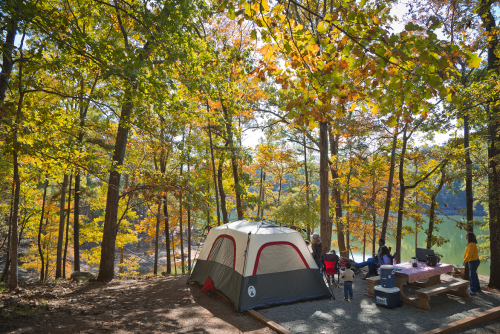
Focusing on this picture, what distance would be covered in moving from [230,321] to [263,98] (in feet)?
33.0

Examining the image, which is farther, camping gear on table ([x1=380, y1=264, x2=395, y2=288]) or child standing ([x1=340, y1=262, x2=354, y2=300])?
child standing ([x1=340, y1=262, x2=354, y2=300])

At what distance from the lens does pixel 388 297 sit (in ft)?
19.5

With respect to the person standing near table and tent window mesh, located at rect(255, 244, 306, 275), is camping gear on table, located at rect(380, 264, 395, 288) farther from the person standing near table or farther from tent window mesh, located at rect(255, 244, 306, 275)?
the person standing near table

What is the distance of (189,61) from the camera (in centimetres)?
638

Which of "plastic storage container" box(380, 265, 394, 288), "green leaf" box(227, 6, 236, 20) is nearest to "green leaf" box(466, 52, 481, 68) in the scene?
"green leaf" box(227, 6, 236, 20)

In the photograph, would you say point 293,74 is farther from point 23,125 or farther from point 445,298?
point 445,298

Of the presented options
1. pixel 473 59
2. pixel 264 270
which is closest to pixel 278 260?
pixel 264 270

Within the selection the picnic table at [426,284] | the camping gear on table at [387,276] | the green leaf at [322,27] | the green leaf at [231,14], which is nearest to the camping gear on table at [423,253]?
the picnic table at [426,284]

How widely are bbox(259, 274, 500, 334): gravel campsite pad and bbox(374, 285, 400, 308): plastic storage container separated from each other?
105mm

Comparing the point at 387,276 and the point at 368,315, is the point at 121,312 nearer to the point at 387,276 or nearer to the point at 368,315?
the point at 368,315

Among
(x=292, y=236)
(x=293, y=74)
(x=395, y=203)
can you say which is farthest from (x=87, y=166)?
(x=395, y=203)

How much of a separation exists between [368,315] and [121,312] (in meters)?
5.00

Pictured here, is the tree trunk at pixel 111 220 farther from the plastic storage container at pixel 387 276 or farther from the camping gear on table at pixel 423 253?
the camping gear on table at pixel 423 253

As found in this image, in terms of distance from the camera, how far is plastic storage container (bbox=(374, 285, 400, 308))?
5.95 metres
